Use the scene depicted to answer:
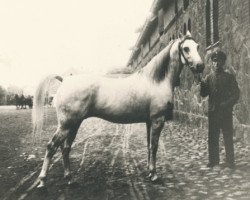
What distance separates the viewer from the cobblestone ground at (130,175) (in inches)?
220

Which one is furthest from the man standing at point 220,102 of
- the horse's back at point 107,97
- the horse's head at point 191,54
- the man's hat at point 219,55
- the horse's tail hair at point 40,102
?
the horse's tail hair at point 40,102

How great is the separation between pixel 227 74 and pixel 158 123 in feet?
4.97

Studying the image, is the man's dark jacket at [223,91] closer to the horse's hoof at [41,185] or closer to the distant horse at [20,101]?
the horse's hoof at [41,185]

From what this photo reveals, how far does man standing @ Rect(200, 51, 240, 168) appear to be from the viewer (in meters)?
7.03

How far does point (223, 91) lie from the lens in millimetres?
7078

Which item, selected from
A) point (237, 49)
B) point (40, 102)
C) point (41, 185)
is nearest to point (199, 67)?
point (40, 102)

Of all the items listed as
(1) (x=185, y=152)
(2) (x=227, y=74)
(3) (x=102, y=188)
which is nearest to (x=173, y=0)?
(1) (x=185, y=152)

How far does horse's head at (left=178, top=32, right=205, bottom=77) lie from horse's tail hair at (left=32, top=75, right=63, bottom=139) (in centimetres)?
186

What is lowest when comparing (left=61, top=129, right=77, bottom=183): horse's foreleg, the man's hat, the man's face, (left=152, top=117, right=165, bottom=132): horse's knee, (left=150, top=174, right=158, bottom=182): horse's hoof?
(left=150, top=174, right=158, bottom=182): horse's hoof

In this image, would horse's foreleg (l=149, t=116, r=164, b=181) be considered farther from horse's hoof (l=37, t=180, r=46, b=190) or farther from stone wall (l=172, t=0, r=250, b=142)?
stone wall (l=172, t=0, r=250, b=142)

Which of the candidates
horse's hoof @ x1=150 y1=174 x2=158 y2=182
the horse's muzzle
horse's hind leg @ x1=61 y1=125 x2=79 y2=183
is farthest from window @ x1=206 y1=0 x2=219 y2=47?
horse's hind leg @ x1=61 y1=125 x2=79 y2=183

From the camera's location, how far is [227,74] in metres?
7.05

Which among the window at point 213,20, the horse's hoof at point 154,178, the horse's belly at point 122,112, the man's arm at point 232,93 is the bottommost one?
the horse's hoof at point 154,178

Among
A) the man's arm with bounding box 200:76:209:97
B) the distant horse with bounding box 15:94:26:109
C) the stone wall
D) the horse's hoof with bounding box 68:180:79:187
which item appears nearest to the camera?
the horse's hoof with bounding box 68:180:79:187
